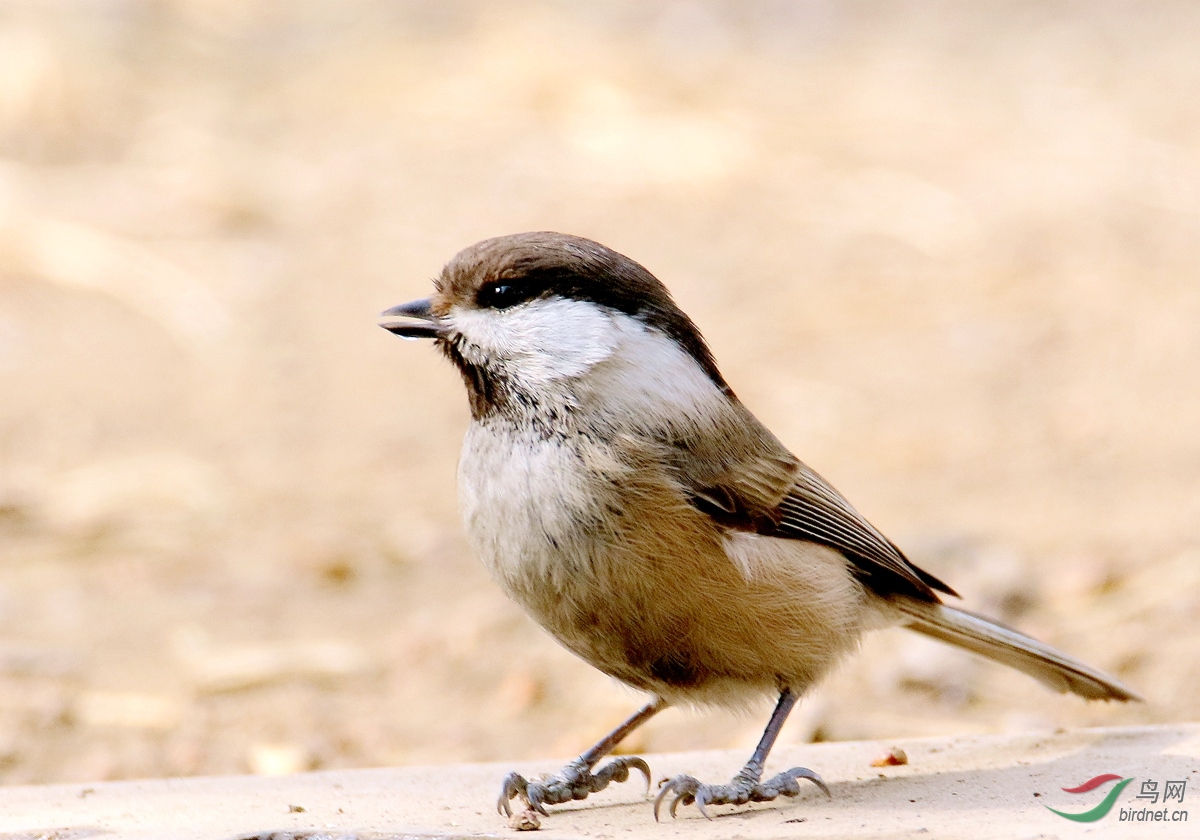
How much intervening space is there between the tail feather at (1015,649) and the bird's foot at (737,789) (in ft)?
2.40

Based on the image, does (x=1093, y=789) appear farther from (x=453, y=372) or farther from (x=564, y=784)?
(x=453, y=372)

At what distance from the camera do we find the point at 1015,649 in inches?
152

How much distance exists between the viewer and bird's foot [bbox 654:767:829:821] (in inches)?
125

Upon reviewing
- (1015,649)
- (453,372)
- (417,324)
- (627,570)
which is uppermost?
(453,372)

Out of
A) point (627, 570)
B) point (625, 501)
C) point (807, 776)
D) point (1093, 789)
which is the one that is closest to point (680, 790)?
point (807, 776)

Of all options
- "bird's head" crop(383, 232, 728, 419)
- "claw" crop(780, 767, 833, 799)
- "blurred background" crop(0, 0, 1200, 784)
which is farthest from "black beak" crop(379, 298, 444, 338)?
"blurred background" crop(0, 0, 1200, 784)

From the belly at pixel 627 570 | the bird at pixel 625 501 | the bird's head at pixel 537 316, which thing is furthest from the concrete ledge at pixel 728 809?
the bird's head at pixel 537 316

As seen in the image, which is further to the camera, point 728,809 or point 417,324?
point 417,324

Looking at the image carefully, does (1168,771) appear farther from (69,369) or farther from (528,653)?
(69,369)

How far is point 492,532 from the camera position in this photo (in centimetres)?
322

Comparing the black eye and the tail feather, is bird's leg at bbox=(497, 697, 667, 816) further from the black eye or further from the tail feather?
the black eye

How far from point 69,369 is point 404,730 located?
13.4ft

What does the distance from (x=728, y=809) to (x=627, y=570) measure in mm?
614

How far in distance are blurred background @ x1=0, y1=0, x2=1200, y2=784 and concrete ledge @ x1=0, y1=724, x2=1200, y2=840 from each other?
0.95 meters
